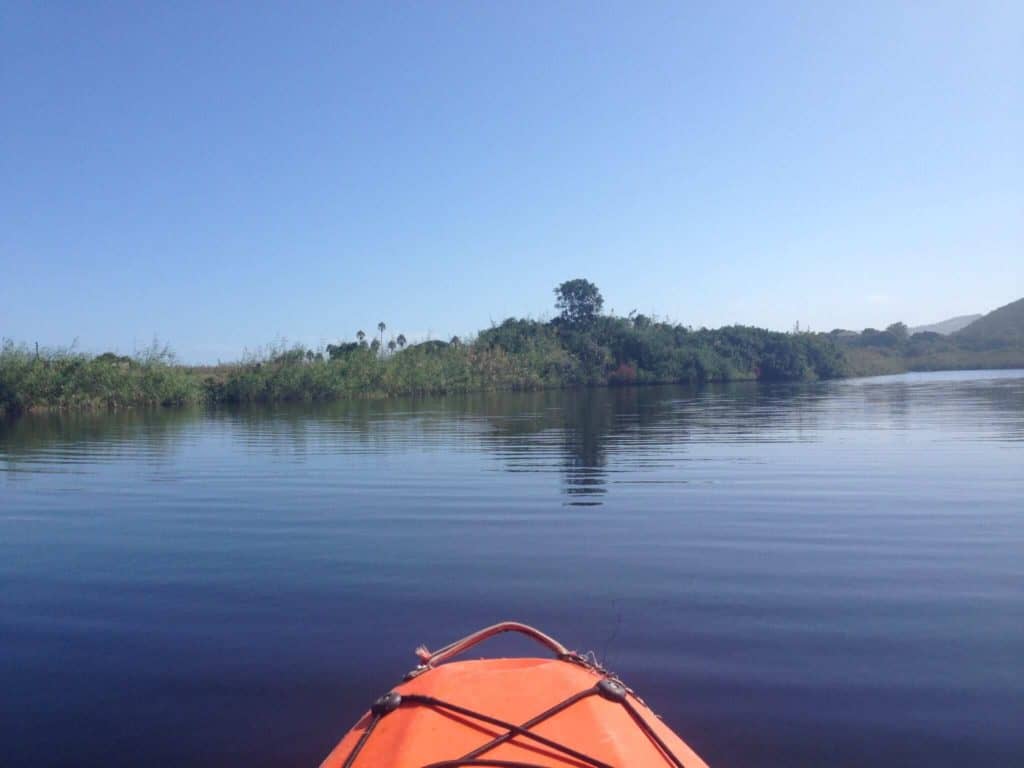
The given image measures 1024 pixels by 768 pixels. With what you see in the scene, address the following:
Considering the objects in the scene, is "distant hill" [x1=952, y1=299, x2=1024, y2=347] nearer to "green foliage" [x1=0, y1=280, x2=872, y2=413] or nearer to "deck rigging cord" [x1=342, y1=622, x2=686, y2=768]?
"green foliage" [x1=0, y1=280, x2=872, y2=413]

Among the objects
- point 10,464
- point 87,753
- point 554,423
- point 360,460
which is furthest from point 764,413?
point 87,753

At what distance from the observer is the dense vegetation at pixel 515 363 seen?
127ft

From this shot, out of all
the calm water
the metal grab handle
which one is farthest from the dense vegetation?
the metal grab handle

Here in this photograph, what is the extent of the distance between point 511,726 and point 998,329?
105068mm

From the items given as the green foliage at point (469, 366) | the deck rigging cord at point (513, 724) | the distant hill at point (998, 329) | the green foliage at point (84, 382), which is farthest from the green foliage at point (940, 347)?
the deck rigging cord at point (513, 724)

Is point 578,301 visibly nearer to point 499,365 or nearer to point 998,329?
point 499,365

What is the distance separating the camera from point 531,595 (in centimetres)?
630

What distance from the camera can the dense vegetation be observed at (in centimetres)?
3875

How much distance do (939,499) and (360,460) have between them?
9.40 meters

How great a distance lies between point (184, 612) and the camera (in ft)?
19.5

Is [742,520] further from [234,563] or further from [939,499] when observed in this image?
[234,563]

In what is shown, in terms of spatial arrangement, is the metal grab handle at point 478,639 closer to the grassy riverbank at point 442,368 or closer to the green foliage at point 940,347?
the grassy riverbank at point 442,368

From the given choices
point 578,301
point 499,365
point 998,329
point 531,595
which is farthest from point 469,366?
point 998,329

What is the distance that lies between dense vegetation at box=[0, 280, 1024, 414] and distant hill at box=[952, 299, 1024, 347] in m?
0.31
